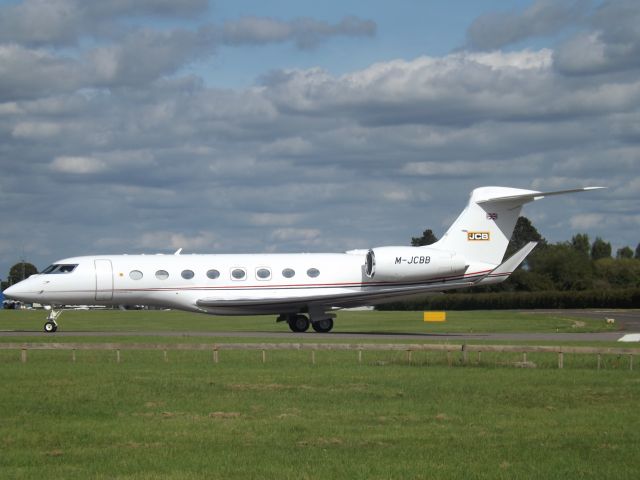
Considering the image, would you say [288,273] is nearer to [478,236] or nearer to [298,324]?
[298,324]

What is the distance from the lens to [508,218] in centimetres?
4019

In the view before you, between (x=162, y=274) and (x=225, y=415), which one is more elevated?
(x=162, y=274)

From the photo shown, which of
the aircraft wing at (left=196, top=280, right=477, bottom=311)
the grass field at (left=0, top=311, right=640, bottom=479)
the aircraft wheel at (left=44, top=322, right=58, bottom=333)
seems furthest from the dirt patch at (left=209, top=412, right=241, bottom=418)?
the aircraft wheel at (left=44, top=322, right=58, bottom=333)

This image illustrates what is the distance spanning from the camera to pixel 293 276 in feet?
129

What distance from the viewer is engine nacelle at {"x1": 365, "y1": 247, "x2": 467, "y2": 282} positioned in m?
38.9

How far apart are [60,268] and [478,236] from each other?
55.4 feet

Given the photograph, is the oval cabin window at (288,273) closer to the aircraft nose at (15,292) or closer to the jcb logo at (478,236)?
the jcb logo at (478,236)

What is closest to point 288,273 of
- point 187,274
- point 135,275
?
point 187,274

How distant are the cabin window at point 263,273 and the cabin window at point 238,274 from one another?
0.53 metres

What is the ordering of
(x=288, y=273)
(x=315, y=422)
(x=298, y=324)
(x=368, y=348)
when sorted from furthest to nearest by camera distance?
(x=298, y=324) < (x=288, y=273) < (x=368, y=348) < (x=315, y=422)

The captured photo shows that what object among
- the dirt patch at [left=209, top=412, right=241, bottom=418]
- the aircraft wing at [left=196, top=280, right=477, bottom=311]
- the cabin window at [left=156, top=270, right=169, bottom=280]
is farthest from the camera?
the cabin window at [left=156, top=270, right=169, bottom=280]

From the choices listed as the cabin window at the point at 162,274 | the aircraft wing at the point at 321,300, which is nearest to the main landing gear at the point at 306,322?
the aircraft wing at the point at 321,300

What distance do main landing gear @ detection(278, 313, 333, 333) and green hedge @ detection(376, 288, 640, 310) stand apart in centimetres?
3994

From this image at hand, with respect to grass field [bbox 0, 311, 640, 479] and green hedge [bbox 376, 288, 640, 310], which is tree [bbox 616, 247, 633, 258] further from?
grass field [bbox 0, 311, 640, 479]
